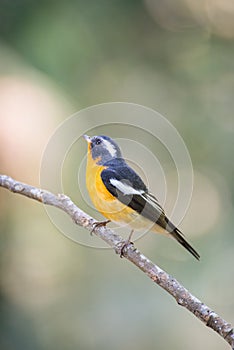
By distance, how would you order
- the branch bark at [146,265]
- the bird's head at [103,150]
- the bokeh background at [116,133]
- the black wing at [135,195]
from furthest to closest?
1. the bokeh background at [116,133]
2. the bird's head at [103,150]
3. the black wing at [135,195]
4. the branch bark at [146,265]

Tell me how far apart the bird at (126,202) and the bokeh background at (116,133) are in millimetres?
1502

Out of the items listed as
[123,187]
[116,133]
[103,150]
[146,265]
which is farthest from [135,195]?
[116,133]

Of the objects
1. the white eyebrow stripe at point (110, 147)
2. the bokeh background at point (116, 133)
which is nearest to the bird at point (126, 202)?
the white eyebrow stripe at point (110, 147)

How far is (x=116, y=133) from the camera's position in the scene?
5.19 meters

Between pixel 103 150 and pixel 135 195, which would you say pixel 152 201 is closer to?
pixel 135 195

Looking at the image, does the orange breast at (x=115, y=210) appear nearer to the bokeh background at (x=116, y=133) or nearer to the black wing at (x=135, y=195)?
the black wing at (x=135, y=195)

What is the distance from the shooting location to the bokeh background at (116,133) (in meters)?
4.40

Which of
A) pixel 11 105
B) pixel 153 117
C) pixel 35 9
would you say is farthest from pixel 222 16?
pixel 11 105

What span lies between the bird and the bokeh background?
150 centimetres

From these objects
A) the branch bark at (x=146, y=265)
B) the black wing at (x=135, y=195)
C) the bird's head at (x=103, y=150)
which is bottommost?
the branch bark at (x=146, y=265)

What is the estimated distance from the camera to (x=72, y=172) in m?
4.36

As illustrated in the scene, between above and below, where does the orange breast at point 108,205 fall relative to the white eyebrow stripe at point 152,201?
below

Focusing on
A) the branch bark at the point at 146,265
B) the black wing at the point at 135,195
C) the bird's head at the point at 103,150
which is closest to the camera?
the branch bark at the point at 146,265

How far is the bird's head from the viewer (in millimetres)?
3096
